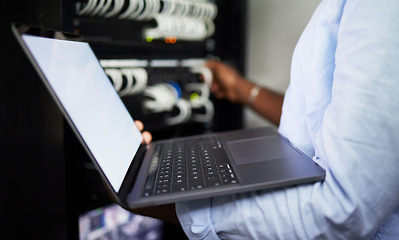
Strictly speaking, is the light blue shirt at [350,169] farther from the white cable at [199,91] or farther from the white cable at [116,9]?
the white cable at [199,91]

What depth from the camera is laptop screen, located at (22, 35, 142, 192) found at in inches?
18.9

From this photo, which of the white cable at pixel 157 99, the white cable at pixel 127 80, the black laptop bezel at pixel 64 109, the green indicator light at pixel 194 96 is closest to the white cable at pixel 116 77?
the white cable at pixel 127 80

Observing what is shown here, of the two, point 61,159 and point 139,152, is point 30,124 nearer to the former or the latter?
point 61,159

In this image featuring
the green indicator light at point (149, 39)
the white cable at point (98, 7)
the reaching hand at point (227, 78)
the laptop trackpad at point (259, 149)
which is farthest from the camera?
the reaching hand at point (227, 78)

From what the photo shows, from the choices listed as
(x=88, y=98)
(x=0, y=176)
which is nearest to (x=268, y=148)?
(x=88, y=98)

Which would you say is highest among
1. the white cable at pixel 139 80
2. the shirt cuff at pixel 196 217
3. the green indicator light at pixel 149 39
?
the green indicator light at pixel 149 39

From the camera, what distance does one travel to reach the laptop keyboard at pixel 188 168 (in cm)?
53

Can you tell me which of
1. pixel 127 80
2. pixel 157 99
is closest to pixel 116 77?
pixel 127 80

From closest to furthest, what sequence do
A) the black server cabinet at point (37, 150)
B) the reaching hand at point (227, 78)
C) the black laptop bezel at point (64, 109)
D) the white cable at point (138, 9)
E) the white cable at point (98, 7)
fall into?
the black laptop bezel at point (64, 109)
the black server cabinet at point (37, 150)
the white cable at point (98, 7)
the white cable at point (138, 9)
the reaching hand at point (227, 78)

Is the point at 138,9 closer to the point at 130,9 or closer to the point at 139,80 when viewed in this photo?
the point at 130,9

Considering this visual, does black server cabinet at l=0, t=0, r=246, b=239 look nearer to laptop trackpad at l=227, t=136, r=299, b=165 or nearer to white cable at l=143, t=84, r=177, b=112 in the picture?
white cable at l=143, t=84, r=177, b=112

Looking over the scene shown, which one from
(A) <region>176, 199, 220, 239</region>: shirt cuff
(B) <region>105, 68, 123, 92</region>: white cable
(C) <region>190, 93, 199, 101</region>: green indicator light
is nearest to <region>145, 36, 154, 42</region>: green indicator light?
(B) <region>105, 68, 123, 92</region>: white cable

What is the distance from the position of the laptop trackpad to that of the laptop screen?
0.22 meters

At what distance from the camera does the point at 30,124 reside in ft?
2.54
